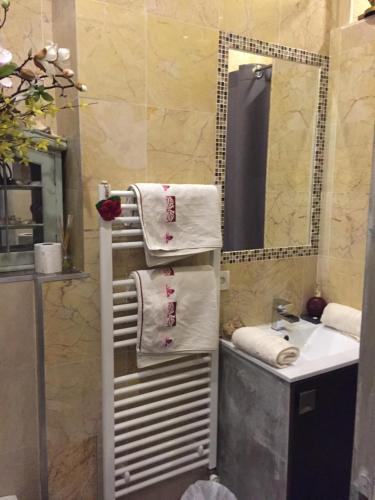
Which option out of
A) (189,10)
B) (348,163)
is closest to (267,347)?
(348,163)

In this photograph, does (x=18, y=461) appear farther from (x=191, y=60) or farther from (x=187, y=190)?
(x=191, y=60)

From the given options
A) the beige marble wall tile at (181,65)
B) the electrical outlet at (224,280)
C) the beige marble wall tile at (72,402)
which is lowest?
the beige marble wall tile at (72,402)

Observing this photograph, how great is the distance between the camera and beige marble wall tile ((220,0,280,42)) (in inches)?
66.3

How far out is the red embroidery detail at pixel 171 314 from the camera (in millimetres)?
1581

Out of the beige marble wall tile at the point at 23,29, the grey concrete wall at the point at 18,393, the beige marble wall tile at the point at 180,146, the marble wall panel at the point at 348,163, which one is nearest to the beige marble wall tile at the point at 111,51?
the beige marble wall tile at the point at 180,146

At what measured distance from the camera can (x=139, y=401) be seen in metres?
1.63

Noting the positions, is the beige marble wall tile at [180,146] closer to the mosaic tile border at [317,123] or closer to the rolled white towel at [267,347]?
the mosaic tile border at [317,123]

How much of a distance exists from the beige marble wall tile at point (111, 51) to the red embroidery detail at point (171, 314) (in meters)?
0.78

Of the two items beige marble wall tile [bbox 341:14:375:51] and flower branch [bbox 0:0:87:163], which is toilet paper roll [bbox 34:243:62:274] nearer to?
flower branch [bbox 0:0:87:163]

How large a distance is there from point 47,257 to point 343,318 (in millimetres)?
1339

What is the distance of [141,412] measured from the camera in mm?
1642

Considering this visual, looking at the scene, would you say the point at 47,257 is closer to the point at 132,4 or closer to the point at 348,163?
the point at 132,4

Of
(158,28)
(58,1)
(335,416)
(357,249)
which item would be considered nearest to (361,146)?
(357,249)

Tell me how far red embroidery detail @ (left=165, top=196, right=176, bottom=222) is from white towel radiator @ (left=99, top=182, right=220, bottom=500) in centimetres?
12
